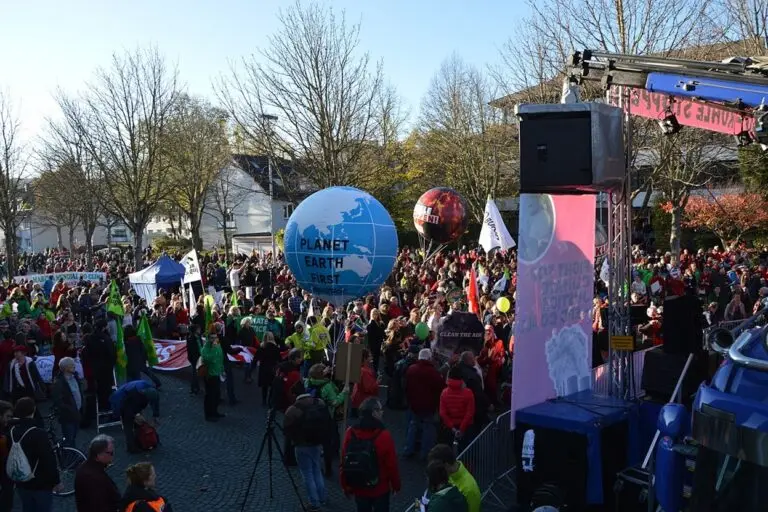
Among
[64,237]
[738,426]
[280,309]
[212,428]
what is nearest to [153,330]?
[280,309]

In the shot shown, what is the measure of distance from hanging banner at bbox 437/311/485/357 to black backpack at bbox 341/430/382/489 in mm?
5285

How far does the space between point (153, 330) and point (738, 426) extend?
1476cm

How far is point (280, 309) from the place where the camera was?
52.0ft

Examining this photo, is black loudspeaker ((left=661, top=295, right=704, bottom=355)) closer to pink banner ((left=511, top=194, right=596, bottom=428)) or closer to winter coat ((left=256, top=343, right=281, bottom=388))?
pink banner ((left=511, top=194, right=596, bottom=428))

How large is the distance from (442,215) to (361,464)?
1127 centimetres

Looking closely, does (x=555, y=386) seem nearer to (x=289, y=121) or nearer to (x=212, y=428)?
(x=212, y=428)

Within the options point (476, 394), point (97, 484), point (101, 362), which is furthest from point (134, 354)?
point (97, 484)

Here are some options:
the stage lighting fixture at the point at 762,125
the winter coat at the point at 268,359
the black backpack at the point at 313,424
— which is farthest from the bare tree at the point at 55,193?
the stage lighting fixture at the point at 762,125

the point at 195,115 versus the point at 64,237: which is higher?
the point at 195,115

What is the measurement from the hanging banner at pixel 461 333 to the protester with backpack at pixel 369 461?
514 centimetres

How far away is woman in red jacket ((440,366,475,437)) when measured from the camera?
27.2 feet

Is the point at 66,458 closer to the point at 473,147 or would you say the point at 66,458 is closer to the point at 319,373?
the point at 319,373

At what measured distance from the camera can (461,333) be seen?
450 inches

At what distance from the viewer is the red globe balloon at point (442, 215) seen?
17.0 meters
